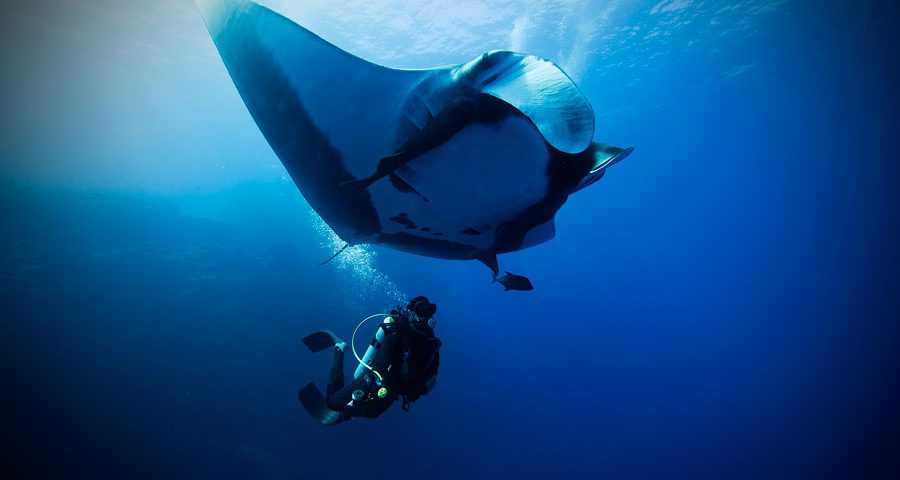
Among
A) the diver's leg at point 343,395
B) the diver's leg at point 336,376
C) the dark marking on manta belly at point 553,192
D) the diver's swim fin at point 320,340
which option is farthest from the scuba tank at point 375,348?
the dark marking on manta belly at point 553,192

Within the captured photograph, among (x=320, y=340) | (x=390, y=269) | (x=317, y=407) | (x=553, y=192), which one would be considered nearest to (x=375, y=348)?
(x=320, y=340)

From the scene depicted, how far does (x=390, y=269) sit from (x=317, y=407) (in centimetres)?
1882

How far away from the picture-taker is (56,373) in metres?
12.1

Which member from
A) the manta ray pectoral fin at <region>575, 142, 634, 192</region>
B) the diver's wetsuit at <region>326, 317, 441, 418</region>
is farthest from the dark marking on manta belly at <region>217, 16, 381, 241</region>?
the manta ray pectoral fin at <region>575, 142, 634, 192</region>

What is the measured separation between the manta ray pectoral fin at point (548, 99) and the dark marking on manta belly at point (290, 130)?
1.44 metres

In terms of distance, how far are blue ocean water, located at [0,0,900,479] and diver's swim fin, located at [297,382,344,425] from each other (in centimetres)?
1142

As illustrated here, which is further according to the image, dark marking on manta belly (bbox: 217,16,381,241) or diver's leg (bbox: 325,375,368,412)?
diver's leg (bbox: 325,375,368,412)

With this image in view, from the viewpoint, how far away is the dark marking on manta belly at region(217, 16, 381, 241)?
2.12m

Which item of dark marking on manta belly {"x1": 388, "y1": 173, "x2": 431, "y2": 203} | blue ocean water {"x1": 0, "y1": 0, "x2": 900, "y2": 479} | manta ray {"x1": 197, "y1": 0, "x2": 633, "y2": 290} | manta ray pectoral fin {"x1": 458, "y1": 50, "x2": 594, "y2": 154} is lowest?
blue ocean water {"x1": 0, "y1": 0, "x2": 900, "y2": 479}

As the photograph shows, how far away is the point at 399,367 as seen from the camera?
322cm

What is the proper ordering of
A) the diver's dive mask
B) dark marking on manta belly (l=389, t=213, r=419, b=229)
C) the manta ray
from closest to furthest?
1. the manta ray
2. dark marking on manta belly (l=389, t=213, r=419, b=229)
3. the diver's dive mask

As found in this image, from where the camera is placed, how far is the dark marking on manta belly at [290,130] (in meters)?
2.12

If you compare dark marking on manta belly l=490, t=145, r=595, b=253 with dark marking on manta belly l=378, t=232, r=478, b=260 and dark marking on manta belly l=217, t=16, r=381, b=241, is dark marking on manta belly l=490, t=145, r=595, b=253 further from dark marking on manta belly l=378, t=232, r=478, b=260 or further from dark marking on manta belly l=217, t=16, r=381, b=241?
dark marking on manta belly l=217, t=16, r=381, b=241

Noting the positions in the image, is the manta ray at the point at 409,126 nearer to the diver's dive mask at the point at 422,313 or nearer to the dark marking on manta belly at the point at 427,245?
the dark marking on manta belly at the point at 427,245
